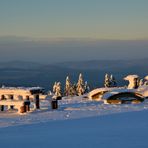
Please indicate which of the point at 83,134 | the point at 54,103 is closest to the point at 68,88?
the point at 54,103

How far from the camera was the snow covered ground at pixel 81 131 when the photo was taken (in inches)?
417

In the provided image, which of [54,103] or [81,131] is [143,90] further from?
[81,131]

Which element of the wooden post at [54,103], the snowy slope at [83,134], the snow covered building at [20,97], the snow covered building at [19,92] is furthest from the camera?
the snow covered building at [19,92]

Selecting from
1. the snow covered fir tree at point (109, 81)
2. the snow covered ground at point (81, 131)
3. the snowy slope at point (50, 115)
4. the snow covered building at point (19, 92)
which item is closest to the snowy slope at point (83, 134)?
the snow covered ground at point (81, 131)

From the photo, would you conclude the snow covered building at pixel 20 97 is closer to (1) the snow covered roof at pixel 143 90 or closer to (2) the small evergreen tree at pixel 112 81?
(1) the snow covered roof at pixel 143 90

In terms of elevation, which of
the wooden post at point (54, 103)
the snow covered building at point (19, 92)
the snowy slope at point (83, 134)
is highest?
the snow covered building at point (19, 92)

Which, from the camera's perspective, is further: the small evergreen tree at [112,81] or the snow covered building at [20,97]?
the small evergreen tree at [112,81]

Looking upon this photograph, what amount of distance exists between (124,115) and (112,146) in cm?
562

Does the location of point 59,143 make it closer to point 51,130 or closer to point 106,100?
point 51,130

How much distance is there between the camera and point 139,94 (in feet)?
76.1

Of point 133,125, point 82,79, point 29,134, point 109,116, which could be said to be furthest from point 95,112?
point 82,79

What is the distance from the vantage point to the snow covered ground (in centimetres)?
1059

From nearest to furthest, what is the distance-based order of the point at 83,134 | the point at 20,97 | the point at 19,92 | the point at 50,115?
the point at 83,134
the point at 50,115
the point at 19,92
the point at 20,97

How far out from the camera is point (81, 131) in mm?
12367
